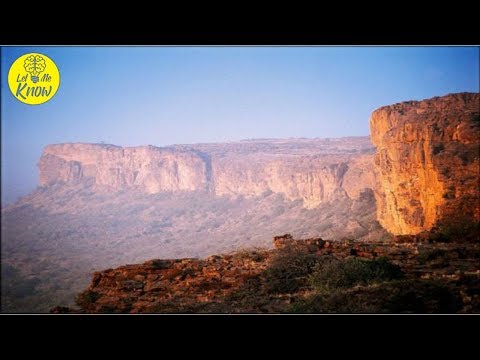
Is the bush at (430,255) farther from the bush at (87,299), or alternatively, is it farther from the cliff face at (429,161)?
the bush at (87,299)

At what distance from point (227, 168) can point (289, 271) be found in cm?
4344

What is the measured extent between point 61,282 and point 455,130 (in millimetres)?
21319

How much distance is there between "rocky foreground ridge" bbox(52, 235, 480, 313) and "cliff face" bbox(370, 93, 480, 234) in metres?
3.75

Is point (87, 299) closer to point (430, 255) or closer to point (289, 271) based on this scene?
point (289, 271)

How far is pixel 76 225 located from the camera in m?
42.7

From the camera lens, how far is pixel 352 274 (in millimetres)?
8898

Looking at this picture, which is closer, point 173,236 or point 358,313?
point 358,313

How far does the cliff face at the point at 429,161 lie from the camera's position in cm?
1437

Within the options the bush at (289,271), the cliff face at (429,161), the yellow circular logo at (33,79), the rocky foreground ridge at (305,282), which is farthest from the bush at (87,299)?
the cliff face at (429,161)

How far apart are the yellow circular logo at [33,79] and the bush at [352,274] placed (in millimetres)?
6451

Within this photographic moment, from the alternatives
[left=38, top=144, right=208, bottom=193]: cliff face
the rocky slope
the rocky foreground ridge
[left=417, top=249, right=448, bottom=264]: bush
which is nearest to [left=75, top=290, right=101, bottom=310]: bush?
the rocky foreground ridge

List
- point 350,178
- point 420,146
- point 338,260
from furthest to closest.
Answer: point 350,178 → point 420,146 → point 338,260
